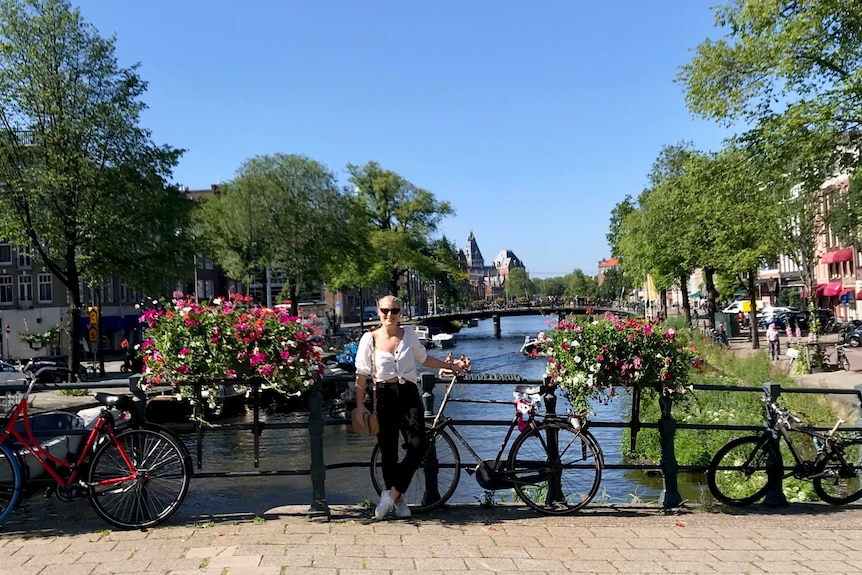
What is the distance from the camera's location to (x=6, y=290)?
172 ft

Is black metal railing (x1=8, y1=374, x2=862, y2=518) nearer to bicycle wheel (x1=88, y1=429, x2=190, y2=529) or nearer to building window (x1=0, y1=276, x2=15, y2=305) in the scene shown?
bicycle wheel (x1=88, y1=429, x2=190, y2=529)

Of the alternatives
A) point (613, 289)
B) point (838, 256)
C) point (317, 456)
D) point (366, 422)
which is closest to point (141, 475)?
point (317, 456)

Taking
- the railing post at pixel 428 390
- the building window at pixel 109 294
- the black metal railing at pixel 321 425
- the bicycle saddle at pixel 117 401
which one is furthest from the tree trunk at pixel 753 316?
the building window at pixel 109 294

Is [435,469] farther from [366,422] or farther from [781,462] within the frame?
[781,462]

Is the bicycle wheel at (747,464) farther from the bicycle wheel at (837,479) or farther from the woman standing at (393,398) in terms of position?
the woman standing at (393,398)

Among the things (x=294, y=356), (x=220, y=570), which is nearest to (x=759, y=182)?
(x=294, y=356)

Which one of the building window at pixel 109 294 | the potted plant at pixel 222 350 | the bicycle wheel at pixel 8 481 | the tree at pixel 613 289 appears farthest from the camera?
the tree at pixel 613 289

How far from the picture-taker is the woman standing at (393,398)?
598 centimetres

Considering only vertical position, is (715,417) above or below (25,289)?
below

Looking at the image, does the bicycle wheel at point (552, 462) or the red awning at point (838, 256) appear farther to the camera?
the red awning at point (838, 256)

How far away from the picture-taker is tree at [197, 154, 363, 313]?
50219 mm

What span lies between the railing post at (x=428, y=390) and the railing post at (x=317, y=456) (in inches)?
32.4

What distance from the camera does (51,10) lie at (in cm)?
2900

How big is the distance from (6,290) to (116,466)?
174 feet
